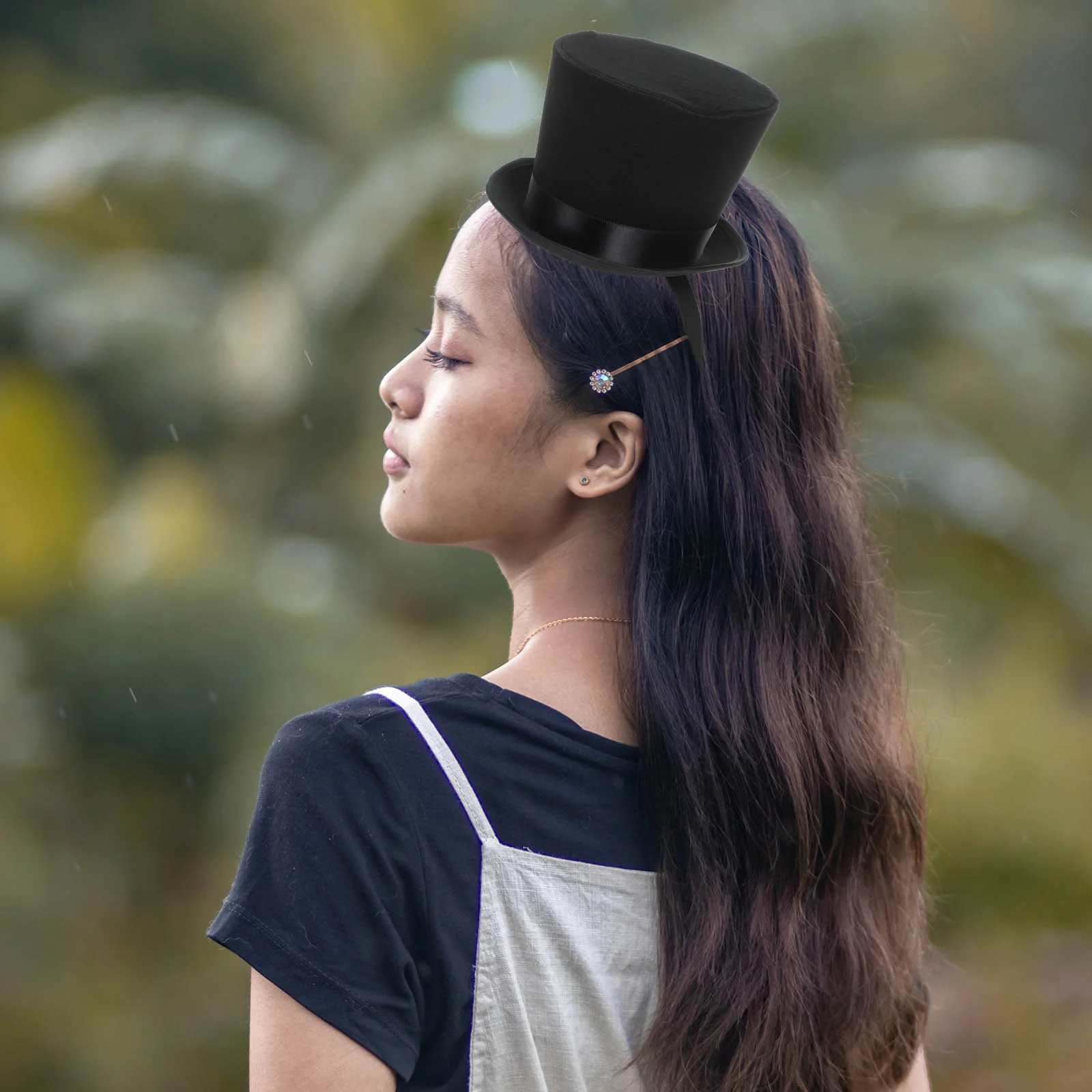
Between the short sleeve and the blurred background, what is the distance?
7.59 ft

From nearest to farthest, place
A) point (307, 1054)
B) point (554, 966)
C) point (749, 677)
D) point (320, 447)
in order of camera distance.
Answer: point (307, 1054), point (554, 966), point (749, 677), point (320, 447)

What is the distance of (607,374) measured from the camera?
126 cm

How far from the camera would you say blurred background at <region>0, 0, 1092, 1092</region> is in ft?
14.5

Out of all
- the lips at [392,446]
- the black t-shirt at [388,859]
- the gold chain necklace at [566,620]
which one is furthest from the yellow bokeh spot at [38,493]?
the black t-shirt at [388,859]

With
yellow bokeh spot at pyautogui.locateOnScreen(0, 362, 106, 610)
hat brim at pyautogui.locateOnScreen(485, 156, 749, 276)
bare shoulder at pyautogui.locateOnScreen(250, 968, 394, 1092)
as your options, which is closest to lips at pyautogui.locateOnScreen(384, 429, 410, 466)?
hat brim at pyautogui.locateOnScreen(485, 156, 749, 276)

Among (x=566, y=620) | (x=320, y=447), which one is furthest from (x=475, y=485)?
(x=320, y=447)

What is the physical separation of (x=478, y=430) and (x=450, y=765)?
0.32 m

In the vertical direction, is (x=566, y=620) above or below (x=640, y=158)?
below

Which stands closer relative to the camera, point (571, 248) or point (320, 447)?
point (571, 248)

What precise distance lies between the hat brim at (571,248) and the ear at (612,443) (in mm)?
134

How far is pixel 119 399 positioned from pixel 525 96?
2.34 metres

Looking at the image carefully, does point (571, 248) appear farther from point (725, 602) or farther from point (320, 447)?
point (320, 447)

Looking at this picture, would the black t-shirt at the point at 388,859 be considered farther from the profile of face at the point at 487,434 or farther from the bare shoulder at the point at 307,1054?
the profile of face at the point at 487,434

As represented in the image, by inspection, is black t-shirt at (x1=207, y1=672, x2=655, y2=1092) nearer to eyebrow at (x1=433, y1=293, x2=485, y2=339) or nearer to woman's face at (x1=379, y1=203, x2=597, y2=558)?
woman's face at (x1=379, y1=203, x2=597, y2=558)
